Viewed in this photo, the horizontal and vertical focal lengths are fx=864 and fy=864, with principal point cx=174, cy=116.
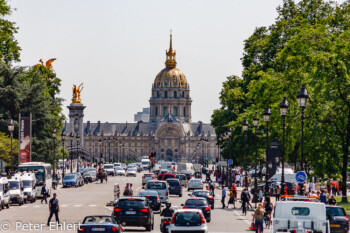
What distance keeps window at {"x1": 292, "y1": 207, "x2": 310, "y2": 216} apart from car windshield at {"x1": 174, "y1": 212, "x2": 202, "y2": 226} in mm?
3125

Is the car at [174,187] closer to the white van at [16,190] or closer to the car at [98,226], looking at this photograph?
the white van at [16,190]

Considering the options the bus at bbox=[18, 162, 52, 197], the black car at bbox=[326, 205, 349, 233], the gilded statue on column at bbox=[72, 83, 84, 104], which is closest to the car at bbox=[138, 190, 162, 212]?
the black car at bbox=[326, 205, 349, 233]

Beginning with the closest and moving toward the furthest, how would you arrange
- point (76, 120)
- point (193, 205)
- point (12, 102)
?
point (193, 205) → point (12, 102) → point (76, 120)

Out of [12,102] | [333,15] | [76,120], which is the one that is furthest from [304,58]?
[76,120]

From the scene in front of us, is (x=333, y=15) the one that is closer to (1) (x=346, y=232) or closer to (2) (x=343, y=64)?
(2) (x=343, y=64)

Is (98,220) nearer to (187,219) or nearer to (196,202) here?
(187,219)

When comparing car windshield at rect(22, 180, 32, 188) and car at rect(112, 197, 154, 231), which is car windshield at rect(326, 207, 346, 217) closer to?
car at rect(112, 197, 154, 231)

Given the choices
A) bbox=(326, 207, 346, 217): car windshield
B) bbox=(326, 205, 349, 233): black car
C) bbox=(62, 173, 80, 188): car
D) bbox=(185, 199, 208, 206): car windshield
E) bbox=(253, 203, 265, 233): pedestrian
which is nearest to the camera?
bbox=(326, 205, 349, 233): black car

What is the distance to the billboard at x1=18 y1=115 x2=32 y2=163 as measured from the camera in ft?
235

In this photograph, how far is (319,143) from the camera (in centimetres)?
4809

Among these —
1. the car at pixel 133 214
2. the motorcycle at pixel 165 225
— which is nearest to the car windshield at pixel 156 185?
the car at pixel 133 214

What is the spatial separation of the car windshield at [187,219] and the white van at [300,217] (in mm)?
2571

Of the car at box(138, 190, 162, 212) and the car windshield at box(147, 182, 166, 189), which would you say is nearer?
the car at box(138, 190, 162, 212)

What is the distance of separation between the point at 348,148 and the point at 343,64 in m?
5.11
